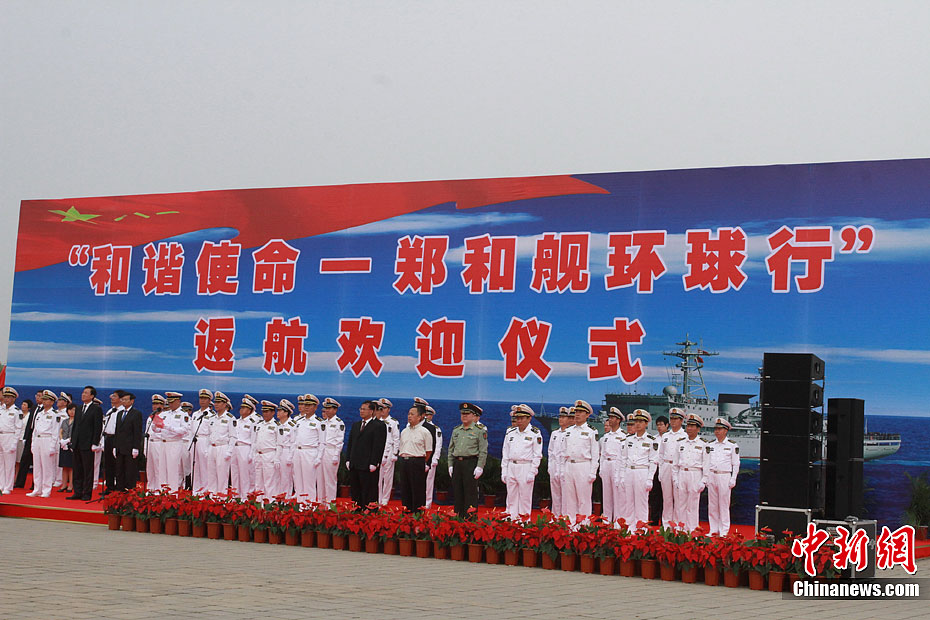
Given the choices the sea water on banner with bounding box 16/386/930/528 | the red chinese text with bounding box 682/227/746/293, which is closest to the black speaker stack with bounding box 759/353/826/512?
the sea water on banner with bounding box 16/386/930/528

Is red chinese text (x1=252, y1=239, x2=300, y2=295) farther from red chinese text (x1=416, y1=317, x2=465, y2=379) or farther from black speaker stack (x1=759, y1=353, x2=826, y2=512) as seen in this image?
black speaker stack (x1=759, y1=353, x2=826, y2=512)

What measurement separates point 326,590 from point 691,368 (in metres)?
5.28

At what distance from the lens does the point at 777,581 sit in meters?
7.59

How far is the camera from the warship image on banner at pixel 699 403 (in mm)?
10883

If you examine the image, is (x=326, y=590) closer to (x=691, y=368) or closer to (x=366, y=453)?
(x=366, y=453)

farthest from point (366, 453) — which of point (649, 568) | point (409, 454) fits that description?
point (649, 568)

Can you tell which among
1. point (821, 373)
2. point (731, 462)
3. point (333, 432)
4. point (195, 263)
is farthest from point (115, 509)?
point (821, 373)

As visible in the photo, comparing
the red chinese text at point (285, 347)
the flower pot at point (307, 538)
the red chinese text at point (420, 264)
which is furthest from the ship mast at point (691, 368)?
the red chinese text at point (285, 347)

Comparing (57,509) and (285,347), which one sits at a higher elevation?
(285,347)

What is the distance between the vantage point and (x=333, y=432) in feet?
38.4

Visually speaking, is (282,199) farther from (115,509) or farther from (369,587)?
(369,587)

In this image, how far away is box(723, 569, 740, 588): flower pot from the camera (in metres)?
7.79

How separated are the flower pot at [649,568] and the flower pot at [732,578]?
54 centimetres

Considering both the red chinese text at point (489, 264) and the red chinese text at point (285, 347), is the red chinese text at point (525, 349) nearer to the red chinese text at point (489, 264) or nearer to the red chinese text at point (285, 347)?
the red chinese text at point (489, 264)
